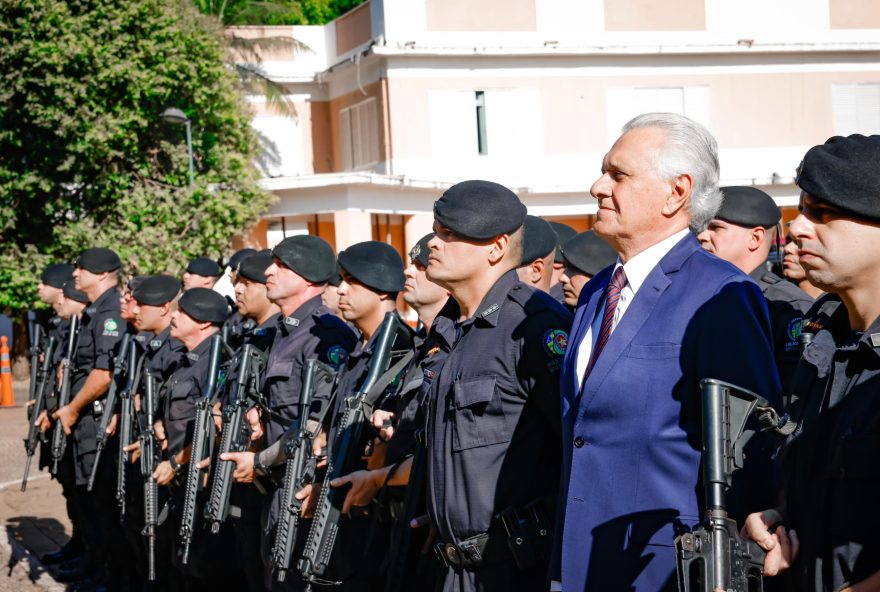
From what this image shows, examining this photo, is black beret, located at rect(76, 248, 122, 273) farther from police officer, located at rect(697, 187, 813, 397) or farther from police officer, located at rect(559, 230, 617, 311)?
police officer, located at rect(697, 187, 813, 397)

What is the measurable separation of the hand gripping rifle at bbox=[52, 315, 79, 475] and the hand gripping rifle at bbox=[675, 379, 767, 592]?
7709 millimetres

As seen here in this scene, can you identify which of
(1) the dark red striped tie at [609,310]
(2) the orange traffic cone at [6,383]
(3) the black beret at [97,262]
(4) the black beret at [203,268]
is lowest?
(2) the orange traffic cone at [6,383]

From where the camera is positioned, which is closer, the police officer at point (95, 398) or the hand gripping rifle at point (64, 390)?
the police officer at point (95, 398)

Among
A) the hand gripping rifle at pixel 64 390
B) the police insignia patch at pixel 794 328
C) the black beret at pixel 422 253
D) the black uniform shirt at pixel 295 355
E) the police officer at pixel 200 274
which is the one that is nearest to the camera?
the police insignia patch at pixel 794 328

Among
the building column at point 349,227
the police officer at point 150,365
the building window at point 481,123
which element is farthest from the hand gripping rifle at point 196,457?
the building window at point 481,123

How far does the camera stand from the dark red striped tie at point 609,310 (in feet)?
10.8

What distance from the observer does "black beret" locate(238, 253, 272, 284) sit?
279 inches

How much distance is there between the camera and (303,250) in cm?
652

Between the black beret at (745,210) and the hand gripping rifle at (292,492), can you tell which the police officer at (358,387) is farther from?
the black beret at (745,210)

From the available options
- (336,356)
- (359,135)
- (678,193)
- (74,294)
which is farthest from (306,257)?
(359,135)

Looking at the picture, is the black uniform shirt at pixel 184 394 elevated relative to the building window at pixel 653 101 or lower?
lower

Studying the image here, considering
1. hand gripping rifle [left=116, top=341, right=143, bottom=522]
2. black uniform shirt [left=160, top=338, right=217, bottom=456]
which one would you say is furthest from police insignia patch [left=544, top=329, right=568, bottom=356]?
hand gripping rifle [left=116, top=341, right=143, bottom=522]

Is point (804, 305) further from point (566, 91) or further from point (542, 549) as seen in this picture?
point (566, 91)

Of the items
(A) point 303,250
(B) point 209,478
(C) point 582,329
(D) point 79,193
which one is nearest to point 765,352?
(C) point 582,329
